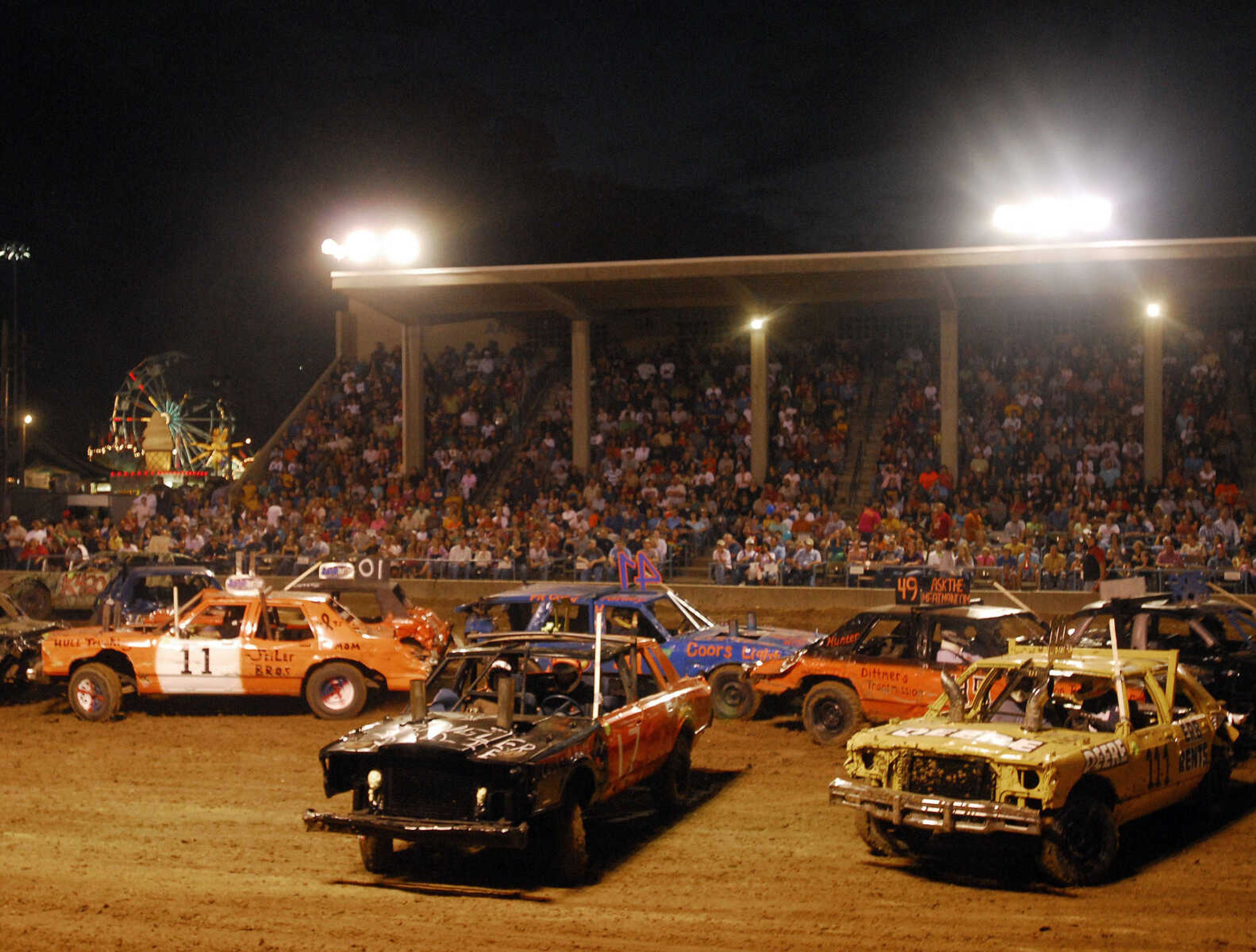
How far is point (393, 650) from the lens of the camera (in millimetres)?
13922

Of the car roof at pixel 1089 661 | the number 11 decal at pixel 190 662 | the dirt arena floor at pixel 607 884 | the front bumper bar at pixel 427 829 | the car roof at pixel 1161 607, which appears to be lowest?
the dirt arena floor at pixel 607 884

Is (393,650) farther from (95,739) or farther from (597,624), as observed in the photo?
(597,624)

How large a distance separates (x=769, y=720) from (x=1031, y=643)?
3.49 meters

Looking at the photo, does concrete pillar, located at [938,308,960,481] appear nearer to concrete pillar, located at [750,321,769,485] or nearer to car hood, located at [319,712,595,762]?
concrete pillar, located at [750,321,769,485]

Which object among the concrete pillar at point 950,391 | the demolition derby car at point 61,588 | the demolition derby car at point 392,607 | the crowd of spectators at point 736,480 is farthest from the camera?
the concrete pillar at point 950,391

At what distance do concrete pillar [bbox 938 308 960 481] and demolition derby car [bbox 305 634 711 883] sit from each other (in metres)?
17.7

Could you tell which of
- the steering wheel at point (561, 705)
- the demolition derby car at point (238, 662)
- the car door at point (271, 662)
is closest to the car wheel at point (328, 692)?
the demolition derby car at point (238, 662)

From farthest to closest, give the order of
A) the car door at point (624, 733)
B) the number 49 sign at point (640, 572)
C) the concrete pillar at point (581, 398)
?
1. the concrete pillar at point (581, 398)
2. the number 49 sign at point (640, 572)
3. the car door at point (624, 733)

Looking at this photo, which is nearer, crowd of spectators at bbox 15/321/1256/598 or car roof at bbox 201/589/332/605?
car roof at bbox 201/589/332/605

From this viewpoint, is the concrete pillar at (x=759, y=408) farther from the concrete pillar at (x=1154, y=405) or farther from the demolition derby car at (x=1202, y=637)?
the demolition derby car at (x=1202, y=637)

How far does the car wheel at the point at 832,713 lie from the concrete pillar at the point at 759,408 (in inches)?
584

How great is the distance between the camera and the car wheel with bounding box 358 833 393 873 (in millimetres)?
8094

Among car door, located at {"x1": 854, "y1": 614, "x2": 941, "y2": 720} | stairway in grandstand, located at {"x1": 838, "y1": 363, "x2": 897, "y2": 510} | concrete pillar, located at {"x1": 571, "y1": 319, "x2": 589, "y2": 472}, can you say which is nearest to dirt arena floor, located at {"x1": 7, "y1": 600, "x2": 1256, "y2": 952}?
car door, located at {"x1": 854, "y1": 614, "x2": 941, "y2": 720}

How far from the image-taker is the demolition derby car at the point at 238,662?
1390 centimetres
